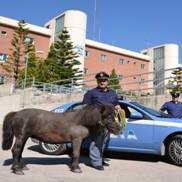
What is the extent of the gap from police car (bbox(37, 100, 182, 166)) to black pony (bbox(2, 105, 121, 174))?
148cm

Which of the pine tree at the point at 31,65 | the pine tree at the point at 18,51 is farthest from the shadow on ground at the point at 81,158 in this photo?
the pine tree at the point at 18,51

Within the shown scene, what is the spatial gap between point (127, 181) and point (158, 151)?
217cm

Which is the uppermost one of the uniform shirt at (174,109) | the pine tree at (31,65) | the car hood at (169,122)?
the pine tree at (31,65)

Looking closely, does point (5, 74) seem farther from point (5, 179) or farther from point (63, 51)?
point (5, 179)

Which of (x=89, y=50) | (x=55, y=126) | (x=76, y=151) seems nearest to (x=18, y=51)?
(x=89, y=50)

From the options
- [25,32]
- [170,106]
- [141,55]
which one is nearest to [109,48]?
[141,55]

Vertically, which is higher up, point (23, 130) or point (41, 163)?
point (23, 130)

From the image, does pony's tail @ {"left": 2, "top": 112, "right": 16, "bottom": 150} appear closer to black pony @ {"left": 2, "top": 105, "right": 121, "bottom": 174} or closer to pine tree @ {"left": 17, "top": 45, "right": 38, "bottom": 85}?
black pony @ {"left": 2, "top": 105, "right": 121, "bottom": 174}

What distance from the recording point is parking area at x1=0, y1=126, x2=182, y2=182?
6812 mm

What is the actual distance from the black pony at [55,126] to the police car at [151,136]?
1476 mm

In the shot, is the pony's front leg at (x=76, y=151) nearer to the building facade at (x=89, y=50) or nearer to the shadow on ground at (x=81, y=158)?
the shadow on ground at (x=81, y=158)

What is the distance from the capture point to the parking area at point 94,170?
6812 millimetres

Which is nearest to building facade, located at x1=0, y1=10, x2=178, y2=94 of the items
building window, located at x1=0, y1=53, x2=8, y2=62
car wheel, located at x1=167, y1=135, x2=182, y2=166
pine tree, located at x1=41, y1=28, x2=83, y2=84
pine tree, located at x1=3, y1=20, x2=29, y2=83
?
building window, located at x1=0, y1=53, x2=8, y2=62

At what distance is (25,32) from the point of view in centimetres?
5000
